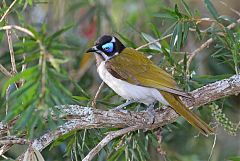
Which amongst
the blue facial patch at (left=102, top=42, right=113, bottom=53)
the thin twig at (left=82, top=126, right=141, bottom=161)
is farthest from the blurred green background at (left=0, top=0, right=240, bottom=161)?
the thin twig at (left=82, top=126, right=141, bottom=161)

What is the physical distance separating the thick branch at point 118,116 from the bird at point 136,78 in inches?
3.6

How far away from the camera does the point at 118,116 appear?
11.1ft

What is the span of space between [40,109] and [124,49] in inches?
72.8

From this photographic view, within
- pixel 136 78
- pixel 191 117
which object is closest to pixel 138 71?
pixel 136 78

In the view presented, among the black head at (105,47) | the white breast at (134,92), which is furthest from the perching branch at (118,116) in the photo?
the black head at (105,47)

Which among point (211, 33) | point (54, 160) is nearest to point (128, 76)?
point (211, 33)

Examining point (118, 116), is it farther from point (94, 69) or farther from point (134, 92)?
point (94, 69)

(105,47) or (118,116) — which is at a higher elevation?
(105,47)

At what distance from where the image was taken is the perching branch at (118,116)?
3.15 meters

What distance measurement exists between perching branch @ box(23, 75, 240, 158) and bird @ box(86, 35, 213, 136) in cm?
9

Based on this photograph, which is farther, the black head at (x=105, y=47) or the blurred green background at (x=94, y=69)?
the black head at (x=105, y=47)

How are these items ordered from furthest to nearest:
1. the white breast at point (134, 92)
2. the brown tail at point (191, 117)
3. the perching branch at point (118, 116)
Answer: the white breast at point (134, 92), the brown tail at point (191, 117), the perching branch at point (118, 116)

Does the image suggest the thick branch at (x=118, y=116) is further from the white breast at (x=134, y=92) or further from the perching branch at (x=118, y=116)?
the white breast at (x=134, y=92)

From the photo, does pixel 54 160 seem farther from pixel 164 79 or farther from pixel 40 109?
pixel 40 109
